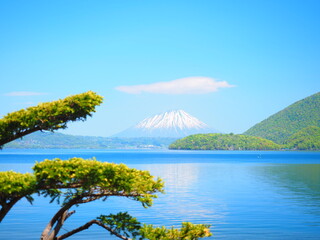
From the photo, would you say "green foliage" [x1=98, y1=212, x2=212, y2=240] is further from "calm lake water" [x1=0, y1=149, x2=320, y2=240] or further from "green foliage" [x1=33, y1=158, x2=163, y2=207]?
"calm lake water" [x1=0, y1=149, x2=320, y2=240]

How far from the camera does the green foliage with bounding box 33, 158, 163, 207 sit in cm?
834

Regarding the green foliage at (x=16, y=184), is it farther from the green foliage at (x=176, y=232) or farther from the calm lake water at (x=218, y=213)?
the calm lake water at (x=218, y=213)

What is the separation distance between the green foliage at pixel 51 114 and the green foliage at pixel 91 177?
80cm

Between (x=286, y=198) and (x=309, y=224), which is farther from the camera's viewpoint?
(x=286, y=198)

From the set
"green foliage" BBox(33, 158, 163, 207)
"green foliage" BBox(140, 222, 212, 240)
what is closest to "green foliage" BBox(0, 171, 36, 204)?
"green foliage" BBox(33, 158, 163, 207)

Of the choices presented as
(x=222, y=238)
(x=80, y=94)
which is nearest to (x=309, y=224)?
(x=222, y=238)

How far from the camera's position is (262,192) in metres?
38.3

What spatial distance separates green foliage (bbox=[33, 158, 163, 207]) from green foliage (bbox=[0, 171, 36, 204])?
0.58ft

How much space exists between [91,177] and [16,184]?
146 centimetres

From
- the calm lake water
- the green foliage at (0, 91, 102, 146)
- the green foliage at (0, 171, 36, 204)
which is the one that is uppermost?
the green foliage at (0, 91, 102, 146)

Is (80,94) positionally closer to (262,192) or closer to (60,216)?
(60,216)

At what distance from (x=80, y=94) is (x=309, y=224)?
18.6 metres

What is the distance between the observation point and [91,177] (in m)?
8.52

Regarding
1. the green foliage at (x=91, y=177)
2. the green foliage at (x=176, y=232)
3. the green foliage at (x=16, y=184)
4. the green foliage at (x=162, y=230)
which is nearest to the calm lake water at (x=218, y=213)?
the green foliage at (x=162, y=230)
